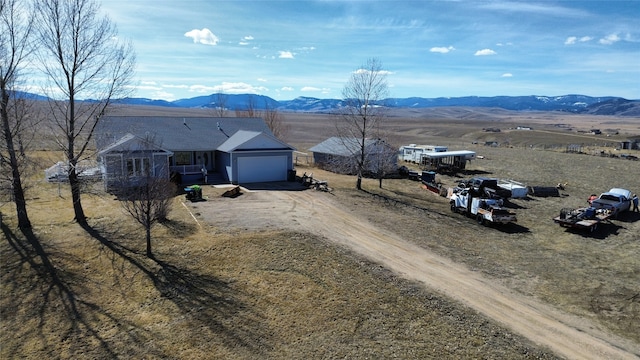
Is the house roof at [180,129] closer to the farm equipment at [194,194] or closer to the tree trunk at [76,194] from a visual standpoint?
the farm equipment at [194,194]

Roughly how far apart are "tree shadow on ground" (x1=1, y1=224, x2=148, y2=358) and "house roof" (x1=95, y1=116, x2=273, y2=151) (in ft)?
45.0

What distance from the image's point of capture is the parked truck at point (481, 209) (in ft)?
80.8

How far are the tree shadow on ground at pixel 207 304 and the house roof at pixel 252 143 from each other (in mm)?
15366

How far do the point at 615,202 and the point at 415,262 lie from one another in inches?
747

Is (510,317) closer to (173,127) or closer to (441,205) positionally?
(441,205)

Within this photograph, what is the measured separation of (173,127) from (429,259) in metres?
27.0

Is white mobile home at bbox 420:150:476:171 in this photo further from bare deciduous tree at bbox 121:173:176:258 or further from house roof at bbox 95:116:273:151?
bare deciduous tree at bbox 121:173:176:258

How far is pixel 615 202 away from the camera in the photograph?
90.3 ft

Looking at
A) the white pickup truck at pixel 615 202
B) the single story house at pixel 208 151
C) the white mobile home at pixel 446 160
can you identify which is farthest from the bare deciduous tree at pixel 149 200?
the white mobile home at pixel 446 160

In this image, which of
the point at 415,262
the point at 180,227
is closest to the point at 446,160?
the point at 415,262

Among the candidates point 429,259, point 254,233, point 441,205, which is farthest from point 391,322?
point 441,205

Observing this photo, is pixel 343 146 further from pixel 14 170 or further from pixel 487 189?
pixel 14 170

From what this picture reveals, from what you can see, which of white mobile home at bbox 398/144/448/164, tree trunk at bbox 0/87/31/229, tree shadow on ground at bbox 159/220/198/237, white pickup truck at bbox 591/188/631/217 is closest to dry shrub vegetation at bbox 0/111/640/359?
tree shadow on ground at bbox 159/220/198/237

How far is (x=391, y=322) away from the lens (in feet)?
43.6
